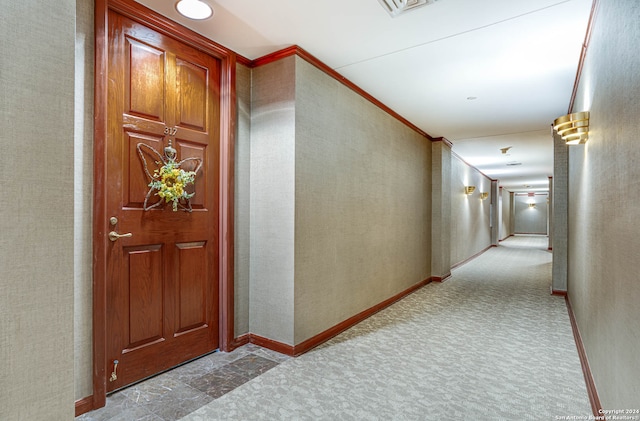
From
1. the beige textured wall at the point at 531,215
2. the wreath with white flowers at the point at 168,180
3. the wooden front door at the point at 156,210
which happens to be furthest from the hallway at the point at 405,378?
the beige textured wall at the point at 531,215

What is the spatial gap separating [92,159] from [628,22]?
279 cm

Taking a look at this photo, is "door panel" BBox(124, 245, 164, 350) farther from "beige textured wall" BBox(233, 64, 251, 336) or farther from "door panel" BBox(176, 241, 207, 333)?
"beige textured wall" BBox(233, 64, 251, 336)

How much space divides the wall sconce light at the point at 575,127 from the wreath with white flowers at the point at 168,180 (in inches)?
117

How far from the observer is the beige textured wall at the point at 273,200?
2781 millimetres

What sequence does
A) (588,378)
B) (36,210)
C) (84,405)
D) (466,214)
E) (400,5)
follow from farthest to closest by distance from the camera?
(466,214) < (588,378) < (400,5) < (84,405) < (36,210)

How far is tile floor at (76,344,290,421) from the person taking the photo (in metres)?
1.96

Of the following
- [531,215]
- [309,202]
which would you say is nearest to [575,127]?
[309,202]

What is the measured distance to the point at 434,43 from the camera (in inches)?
106

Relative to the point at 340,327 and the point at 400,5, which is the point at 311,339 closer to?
the point at 340,327

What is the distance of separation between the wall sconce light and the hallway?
1809 mm

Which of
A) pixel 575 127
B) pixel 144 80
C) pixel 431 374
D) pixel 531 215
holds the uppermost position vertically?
pixel 144 80

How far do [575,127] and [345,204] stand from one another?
202 centimetres

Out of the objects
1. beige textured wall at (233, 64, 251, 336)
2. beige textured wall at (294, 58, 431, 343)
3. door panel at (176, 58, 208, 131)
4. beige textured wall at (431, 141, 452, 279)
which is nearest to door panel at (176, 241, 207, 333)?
beige textured wall at (233, 64, 251, 336)

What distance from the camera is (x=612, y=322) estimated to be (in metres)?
1.69
